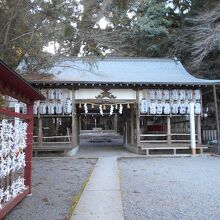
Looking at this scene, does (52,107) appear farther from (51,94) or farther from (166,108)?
(166,108)

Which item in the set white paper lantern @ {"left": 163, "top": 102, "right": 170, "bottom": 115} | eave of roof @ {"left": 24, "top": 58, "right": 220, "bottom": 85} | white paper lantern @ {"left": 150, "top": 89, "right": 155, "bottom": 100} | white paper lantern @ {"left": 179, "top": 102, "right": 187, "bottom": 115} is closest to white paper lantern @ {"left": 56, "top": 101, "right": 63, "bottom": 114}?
eave of roof @ {"left": 24, "top": 58, "right": 220, "bottom": 85}

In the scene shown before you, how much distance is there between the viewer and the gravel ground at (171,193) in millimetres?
5570

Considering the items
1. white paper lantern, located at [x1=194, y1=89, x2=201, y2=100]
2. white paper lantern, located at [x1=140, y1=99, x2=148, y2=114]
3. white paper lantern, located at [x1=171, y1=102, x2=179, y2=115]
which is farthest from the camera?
white paper lantern, located at [x1=194, y1=89, x2=201, y2=100]

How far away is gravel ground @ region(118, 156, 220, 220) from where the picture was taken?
557 centimetres

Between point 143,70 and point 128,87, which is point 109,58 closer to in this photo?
point 143,70

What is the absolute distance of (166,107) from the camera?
1705cm

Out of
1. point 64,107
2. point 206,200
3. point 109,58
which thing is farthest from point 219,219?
point 109,58

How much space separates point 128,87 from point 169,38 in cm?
949

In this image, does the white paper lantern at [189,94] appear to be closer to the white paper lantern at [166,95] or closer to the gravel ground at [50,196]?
the white paper lantern at [166,95]

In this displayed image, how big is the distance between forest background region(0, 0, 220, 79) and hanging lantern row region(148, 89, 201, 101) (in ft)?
9.08

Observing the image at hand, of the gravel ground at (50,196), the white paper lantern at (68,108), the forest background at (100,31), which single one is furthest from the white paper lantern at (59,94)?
the gravel ground at (50,196)

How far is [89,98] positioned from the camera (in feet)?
56.3

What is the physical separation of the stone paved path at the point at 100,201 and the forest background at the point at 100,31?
11.2ft

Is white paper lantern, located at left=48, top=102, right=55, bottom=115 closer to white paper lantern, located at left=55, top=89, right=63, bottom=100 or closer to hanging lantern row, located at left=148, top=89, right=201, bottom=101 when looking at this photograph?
white paper lantern, located at left=55, top=89, right=63, bottom=100
